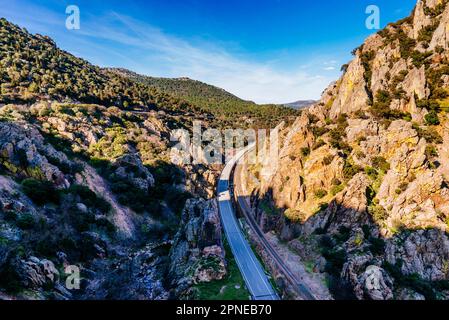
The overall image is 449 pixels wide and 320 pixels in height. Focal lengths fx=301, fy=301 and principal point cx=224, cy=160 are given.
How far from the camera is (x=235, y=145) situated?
11831 centimetres

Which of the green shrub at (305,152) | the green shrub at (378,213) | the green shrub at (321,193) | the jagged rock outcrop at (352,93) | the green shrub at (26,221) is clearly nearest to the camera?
the green shrub at (26,221)

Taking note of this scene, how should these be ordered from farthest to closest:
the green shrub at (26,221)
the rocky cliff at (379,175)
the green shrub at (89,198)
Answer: the green shrub at (89,198) < the green shrub at (26,221) < the rocky cliff at (379,175)

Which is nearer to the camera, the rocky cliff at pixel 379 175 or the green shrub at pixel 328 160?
the rocky cliff at pixel 379 175

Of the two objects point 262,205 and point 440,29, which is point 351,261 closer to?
point 262,205

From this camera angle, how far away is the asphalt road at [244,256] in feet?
119

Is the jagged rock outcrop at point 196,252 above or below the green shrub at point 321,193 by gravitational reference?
below

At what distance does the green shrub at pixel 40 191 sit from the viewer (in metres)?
45.9

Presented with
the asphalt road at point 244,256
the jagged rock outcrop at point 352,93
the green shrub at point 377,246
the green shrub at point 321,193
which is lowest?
the asphalt road at point 244,256

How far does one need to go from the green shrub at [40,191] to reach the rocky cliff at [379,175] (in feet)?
116

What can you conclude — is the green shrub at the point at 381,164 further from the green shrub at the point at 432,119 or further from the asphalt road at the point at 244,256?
the asphalt road at the point at 244,256

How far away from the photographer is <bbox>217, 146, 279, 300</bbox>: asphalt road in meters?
36.4

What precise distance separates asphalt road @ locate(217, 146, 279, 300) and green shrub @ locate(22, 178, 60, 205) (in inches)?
1153

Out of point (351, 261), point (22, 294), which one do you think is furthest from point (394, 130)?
point (22, 294)

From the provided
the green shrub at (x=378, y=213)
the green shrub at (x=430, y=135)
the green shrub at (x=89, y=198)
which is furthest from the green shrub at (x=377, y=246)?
the green shrub at (x=89, y=198)
